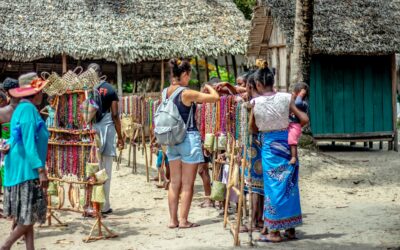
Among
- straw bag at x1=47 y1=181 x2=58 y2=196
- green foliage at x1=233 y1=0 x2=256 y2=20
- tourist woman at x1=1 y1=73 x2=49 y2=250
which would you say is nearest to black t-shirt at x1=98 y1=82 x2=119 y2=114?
straw bag at x1=47 y1=181 x2=58 y2=196

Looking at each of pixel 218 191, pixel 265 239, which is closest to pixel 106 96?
pixel 218 191

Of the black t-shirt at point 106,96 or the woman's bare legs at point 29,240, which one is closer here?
the woman's bare legs at point 29,240

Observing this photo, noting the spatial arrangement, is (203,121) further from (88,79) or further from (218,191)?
(88,79)

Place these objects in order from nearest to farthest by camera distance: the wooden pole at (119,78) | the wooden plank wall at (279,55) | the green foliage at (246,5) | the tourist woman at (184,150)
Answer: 1. the tourist woman at (184,150)
2. the wooden plank wall at (279,55)
3. the wooden pole at (119,78)
4. the green foliage at (246,5)

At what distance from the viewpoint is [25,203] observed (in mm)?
5871

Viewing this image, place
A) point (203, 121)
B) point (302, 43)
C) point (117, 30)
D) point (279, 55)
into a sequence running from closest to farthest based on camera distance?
point (203, 121)
point (302, 43)
point (279, 55)
point (117, 30)

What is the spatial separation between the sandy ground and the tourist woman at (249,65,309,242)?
0.30 metres

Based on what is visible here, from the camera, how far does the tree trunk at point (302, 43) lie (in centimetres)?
1280

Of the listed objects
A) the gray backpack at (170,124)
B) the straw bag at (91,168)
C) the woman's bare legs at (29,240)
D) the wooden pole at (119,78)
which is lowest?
the woman's bare legs at (29,240)

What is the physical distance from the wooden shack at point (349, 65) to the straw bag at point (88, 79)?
25.5 ft

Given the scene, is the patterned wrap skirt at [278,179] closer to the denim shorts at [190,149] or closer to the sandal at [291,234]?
the sandal at [291,234]

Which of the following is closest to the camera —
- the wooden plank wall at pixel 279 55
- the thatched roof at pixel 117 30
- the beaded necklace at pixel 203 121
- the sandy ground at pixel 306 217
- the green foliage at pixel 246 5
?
the sandy ground at pixel 306 217

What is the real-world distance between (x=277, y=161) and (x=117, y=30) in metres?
12.4

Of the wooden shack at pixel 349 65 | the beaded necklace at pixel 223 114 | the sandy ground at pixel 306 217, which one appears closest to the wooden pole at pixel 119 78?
the wooden shack at pixel 349 65
